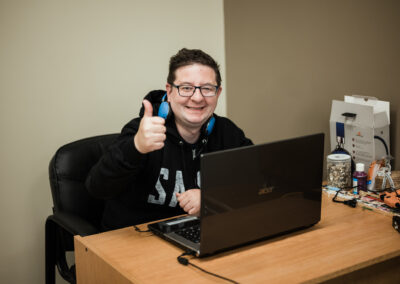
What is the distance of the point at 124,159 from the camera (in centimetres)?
158

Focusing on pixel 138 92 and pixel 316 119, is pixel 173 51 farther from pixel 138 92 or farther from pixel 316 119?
pixel 316 119

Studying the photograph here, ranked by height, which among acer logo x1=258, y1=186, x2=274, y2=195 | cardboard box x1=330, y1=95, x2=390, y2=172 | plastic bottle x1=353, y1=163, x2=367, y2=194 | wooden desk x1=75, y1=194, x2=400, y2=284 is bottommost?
wooden desk x1=75, y1=194, x2=400, y2=284

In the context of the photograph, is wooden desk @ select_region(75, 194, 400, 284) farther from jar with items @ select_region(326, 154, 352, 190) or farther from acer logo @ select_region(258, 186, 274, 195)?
jar with items @ select_region(326, 154, 352, 190)

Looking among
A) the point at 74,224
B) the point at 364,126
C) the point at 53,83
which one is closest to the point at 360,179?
the point at 364,126

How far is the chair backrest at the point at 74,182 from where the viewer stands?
1929 mm

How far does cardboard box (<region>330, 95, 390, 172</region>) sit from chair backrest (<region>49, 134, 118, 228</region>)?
1.09 m

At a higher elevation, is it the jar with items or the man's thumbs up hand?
the man's thumbs up hand

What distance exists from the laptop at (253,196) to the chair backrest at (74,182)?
0.47m

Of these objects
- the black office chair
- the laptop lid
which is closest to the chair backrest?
the black office chair

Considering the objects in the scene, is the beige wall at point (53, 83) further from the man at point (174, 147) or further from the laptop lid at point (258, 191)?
the laptop lid at point (258, 191)

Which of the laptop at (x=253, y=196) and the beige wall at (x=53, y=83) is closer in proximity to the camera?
the laptop at (x=253, y=196)

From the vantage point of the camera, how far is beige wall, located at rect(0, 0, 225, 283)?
220cm

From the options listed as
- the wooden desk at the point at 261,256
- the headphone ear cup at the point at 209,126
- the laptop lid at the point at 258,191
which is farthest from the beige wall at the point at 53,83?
the laptop lid at the point at 258,191

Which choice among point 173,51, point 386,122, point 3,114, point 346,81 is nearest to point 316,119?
point 346,81
